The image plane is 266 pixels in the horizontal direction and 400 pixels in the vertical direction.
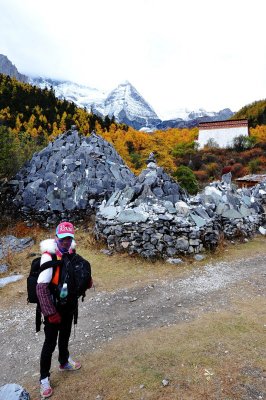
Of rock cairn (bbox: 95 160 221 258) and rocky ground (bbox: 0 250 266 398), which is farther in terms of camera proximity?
rock cairn (bbox: 95 160 221 258)

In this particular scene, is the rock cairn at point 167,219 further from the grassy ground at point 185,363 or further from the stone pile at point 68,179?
the grassy ground at point 185,363

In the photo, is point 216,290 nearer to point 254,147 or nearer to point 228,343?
point 228,343

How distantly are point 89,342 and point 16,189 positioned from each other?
9800 millimetres

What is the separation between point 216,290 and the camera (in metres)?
6.70

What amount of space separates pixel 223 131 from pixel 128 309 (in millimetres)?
48715

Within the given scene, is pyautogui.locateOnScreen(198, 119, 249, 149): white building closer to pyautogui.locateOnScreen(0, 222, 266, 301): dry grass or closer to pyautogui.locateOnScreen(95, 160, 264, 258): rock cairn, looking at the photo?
pyautogui.locateOnScreen(95, 160, 264, 258): rock cairn

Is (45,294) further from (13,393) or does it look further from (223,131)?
(223,131)

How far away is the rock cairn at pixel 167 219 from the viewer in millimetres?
8742

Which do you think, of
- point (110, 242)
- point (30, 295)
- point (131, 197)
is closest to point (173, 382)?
point (30, 295)

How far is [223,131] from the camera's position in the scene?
50.2m

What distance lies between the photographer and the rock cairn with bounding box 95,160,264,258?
344 inches

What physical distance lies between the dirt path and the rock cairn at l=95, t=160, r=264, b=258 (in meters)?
1.28

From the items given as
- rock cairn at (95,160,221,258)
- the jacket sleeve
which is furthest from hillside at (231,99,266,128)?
the jacket sleeve

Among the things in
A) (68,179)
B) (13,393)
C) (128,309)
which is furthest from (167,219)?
(13,393)
